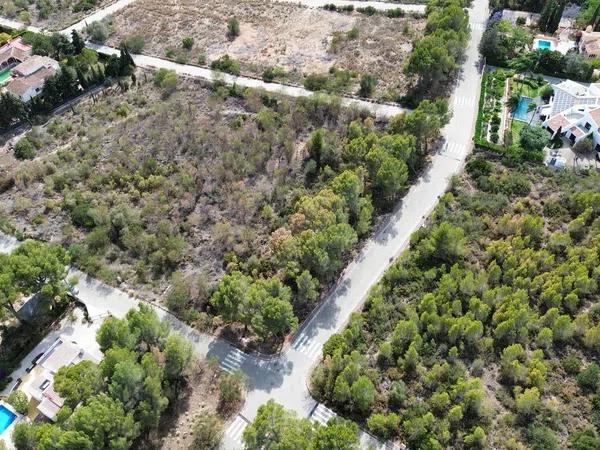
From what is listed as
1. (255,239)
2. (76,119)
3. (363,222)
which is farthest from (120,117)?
(363,222)

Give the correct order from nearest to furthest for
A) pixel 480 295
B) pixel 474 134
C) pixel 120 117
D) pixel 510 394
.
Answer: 1. pixel 510 394
2. pixel 480 295
3. pixel 474 134
4. pixel 120 117

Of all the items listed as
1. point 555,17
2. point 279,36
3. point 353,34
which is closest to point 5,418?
point 279,36

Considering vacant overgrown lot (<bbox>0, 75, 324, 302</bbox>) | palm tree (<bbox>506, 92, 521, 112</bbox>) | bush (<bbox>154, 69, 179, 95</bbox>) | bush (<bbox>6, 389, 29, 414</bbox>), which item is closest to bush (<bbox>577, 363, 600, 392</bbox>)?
vacant overgrown lot (<bbox>0, 75, 324, 302</bbox>)

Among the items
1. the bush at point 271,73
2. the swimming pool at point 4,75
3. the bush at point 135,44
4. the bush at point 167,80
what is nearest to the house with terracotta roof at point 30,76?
the swimming pool at point 4,75

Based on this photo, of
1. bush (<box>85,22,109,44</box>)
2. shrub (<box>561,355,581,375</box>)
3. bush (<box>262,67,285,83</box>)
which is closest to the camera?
shrub (<box>561,355,581,375</box>)

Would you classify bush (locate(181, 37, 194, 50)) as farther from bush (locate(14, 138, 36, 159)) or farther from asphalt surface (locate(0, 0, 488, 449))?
asphalt surface (locate(0, 0, 488, 449))

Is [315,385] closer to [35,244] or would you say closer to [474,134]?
[35,244]

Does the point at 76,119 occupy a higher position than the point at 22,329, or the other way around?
the point at 76,119

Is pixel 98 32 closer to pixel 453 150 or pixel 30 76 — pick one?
pixel 30 76
